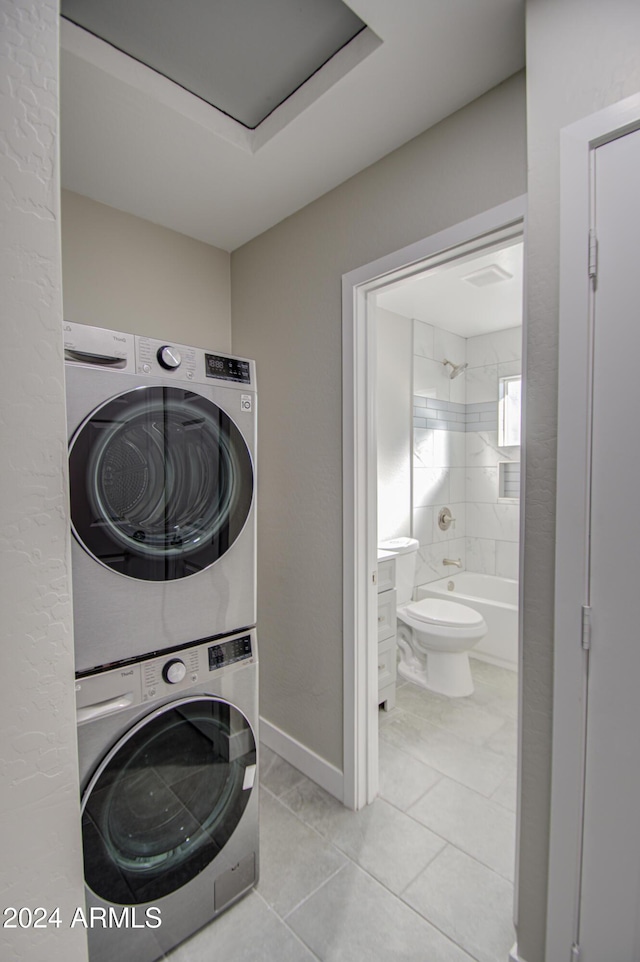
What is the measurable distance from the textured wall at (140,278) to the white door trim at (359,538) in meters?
0.88

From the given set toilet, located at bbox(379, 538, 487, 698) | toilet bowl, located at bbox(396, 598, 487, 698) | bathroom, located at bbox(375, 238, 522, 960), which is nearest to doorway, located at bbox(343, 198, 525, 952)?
bathroom, located at bbox(375, 238, 522, 960)

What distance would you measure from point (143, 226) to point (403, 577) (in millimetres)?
2602

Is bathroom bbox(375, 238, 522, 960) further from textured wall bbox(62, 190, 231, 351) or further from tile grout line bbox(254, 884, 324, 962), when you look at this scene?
textured wall bbox(62, 190, 231, 351)

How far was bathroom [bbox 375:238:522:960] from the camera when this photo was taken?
1.68 metres

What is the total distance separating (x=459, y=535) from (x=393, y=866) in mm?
2754

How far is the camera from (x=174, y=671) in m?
1.28

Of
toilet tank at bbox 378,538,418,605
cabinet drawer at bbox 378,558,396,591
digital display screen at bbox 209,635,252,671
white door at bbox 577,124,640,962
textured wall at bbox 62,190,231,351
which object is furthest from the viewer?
toilet tank at bbox 378,538,418,605

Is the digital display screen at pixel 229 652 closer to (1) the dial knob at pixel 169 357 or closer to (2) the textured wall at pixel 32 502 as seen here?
(2) the textured wall at pixel 32 502

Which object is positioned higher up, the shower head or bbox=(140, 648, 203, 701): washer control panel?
the shower head

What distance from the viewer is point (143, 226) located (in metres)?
2.11

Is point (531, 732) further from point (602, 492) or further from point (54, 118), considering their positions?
point (54, 118)

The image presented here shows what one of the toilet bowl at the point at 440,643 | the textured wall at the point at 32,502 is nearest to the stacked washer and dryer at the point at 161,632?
the textured wall at the point at 32,502

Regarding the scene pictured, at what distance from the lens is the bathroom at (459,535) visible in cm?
168

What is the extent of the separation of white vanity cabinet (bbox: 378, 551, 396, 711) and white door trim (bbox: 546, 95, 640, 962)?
1.40 metres
